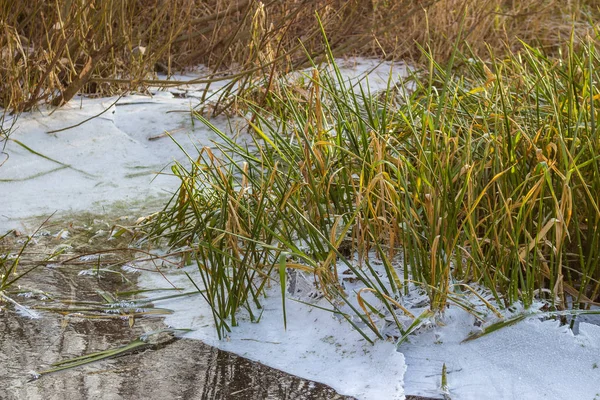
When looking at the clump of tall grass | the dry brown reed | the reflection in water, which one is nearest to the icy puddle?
the reflection in water

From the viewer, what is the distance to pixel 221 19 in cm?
502

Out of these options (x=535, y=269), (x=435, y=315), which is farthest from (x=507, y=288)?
(x=435, y=315)

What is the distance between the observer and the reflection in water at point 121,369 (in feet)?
5.68

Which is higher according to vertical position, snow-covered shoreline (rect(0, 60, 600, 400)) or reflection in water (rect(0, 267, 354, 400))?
snow-covered shoreline (rect(0, 60, 600, 400))

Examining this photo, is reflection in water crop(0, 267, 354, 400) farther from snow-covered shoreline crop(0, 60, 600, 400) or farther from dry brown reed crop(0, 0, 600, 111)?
dry brown reed crop(0, 0, 600, 111)

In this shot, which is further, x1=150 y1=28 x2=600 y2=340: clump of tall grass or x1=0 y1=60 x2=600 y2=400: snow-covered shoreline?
x1=150 y1=28 x2=600 y2=340: clump of tall grass

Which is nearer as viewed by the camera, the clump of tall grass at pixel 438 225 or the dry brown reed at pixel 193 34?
the clump of tall grass at pixel 438 225

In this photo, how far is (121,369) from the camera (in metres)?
1.83

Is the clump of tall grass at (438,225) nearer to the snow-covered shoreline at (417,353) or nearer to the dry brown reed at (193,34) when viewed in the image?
the snow-covered shoreline at (417,353)

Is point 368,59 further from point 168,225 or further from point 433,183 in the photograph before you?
point 433,183

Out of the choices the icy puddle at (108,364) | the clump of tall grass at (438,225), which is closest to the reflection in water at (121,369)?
the icy puddle at (108,364)

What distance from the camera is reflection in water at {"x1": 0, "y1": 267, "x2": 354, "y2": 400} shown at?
5.68ft

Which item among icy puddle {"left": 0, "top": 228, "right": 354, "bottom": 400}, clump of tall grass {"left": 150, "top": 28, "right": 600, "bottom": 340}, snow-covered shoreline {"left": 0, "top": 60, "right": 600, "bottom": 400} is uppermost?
clump of tall grass {"left": 150, "top": 28, "right": 600, "bottom": 340}

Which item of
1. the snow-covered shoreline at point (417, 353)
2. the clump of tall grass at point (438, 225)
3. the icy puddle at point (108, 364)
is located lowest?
the icy puddle at point (108, 364)
